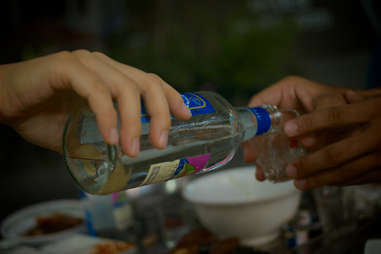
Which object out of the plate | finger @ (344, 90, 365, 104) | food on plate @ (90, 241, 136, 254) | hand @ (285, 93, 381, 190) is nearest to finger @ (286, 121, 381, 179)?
hand @ (285, 93, 381, 190)

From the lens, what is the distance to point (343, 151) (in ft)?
2.03

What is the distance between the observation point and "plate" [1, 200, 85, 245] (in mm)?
952

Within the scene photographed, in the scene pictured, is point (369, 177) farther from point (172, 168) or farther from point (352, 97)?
point (172, 168)

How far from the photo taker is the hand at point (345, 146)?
24.2 inches

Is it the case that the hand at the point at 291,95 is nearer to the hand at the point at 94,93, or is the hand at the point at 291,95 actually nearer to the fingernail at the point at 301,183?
the fingernail at the point at 301,183

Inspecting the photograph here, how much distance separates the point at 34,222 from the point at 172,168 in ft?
2.85

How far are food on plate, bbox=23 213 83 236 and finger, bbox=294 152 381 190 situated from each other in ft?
2.43

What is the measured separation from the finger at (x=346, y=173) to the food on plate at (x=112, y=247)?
426 millimetres

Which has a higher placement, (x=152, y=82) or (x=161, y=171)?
(x=152, y=82)

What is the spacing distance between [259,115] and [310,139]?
168mm

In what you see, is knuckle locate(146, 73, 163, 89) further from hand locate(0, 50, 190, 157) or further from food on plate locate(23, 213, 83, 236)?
food on plate locate(23, 213, 83, 236)

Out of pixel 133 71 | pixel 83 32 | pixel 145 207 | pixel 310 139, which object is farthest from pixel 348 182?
pixel 83 32

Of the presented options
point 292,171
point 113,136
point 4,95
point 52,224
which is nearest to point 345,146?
point 292,171

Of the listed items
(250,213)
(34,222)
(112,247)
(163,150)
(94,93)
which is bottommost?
(34,222)
